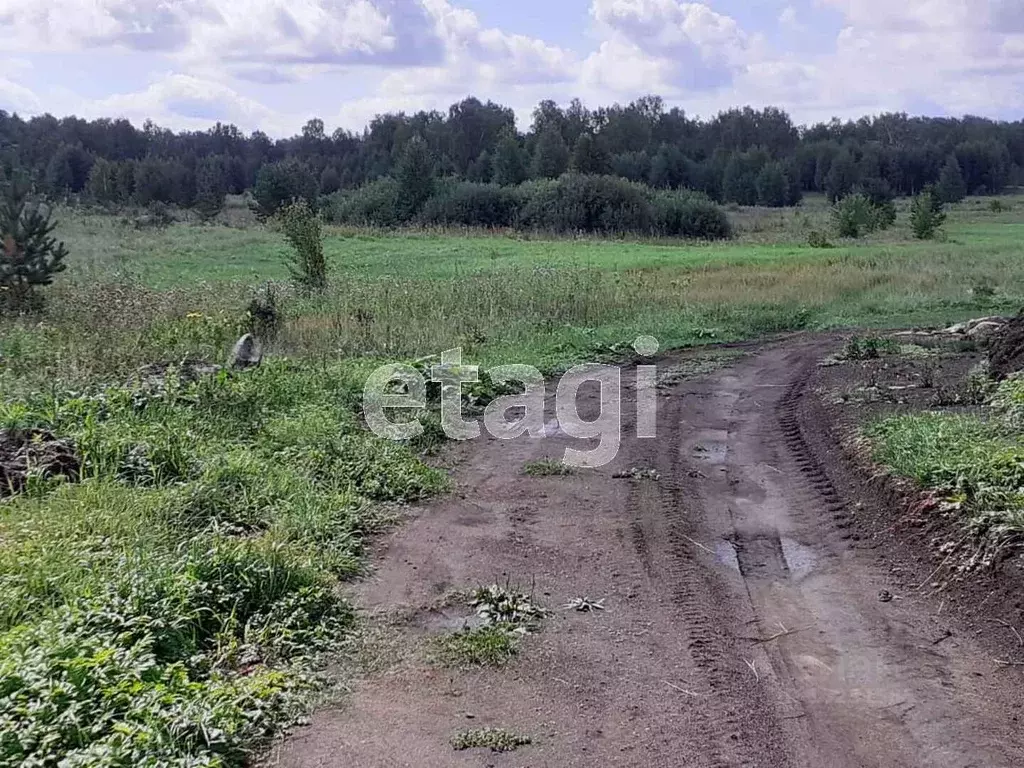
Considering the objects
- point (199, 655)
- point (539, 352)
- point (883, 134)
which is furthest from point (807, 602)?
point (883, 134)

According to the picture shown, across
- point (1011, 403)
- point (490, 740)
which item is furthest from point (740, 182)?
point (490, 740)

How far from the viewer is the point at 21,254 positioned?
554 inches

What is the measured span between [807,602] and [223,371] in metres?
→ 5.66

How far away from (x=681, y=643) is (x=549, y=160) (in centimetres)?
6312

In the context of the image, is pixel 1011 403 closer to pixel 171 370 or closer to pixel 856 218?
pixel 171 370

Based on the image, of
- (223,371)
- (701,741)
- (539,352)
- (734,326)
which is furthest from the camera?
(734,326)

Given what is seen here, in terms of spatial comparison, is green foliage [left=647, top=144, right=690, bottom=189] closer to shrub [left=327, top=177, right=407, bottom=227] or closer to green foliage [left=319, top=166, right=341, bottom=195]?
shrub [left=327, top=177, right=407, bottom=227]

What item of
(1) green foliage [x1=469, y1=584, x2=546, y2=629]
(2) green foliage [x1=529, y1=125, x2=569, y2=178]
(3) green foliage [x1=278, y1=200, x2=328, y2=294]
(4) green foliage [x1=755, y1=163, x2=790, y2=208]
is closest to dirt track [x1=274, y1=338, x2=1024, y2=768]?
(1) green foliage [x1=469, y1=584, x2=546, y2=629]

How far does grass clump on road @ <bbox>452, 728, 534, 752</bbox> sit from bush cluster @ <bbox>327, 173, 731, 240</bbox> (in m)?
42.6

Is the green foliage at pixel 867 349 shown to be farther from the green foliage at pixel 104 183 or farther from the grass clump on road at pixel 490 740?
the green foliage at pixel 104 183

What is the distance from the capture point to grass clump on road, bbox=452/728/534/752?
377 centimetres

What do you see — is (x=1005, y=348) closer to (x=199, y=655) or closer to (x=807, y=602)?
(x=807, y=602)

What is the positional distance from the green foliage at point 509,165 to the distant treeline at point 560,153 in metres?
0.10

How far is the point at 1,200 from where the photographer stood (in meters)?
14.2
